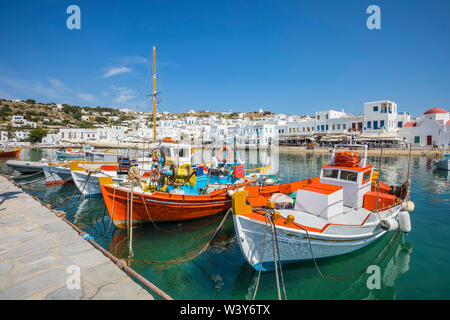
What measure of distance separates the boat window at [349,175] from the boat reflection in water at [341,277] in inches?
94.2

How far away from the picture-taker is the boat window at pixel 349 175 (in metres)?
7.49

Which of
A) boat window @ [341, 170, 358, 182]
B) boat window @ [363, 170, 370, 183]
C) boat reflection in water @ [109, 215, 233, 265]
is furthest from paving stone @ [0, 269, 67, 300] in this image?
boat window @ [363, 170, 370, 183]

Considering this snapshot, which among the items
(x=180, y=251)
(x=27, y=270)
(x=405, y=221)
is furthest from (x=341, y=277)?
(x=27, y=270)

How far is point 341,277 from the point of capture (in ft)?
18.6

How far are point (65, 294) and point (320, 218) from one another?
20.2ft

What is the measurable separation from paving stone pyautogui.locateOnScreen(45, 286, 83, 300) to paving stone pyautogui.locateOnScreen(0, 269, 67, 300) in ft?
0.79

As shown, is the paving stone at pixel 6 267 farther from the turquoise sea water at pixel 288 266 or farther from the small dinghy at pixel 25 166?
the small dinghy at pixel 25 166

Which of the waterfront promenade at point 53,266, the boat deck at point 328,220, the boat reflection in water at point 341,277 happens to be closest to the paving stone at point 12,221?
the waterfront promenade at point 53,266

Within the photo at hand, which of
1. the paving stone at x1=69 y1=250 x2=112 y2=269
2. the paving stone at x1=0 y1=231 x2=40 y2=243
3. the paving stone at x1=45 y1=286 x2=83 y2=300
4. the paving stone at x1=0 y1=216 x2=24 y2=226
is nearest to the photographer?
the paving stone at x1=45 y1=286 x2=83 y2=300

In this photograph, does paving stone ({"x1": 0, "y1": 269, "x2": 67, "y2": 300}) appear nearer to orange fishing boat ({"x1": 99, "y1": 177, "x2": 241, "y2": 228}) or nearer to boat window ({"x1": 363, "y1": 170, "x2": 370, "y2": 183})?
orange fishing boat ({"x1": 99, "y1": 177, "x2": 241, "y2": 228})

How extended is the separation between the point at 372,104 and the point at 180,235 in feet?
183

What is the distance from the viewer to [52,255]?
4301 mm

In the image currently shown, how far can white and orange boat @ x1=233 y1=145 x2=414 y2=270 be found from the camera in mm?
5090
